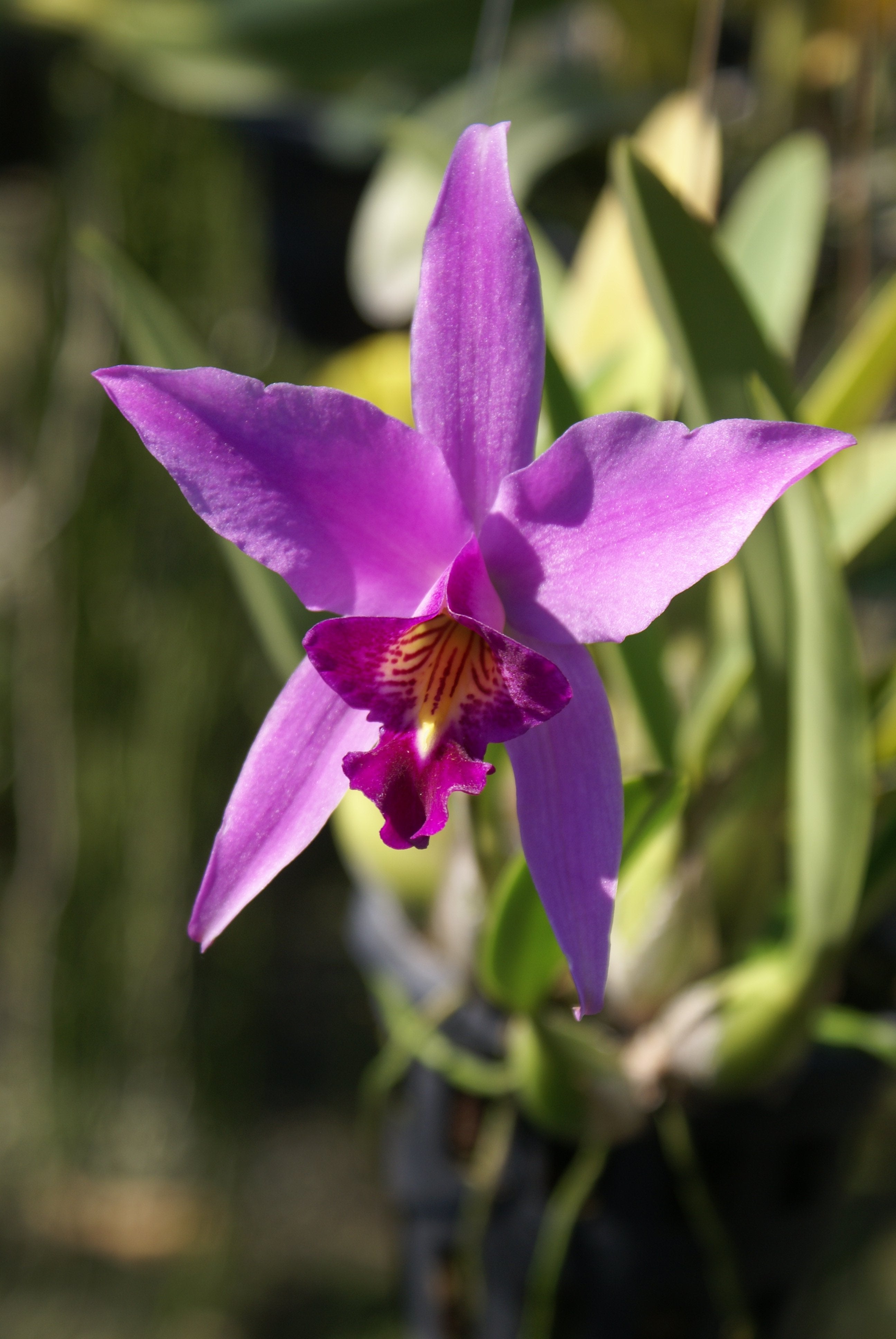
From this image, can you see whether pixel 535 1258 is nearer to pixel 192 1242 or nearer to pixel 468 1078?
pixel 468 1078

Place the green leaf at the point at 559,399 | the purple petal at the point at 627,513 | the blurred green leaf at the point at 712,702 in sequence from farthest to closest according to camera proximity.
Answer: the blurred green leaf at the point at 712,702 < the green leaf at the point at 559,399 < the purple petal at the point at 627,513

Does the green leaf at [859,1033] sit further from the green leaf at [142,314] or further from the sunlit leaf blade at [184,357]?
the green leaf at [142,314]

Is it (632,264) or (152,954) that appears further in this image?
(152,954)

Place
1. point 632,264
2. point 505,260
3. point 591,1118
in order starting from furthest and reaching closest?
point 632,264 → point 591,1118 → point 505,260

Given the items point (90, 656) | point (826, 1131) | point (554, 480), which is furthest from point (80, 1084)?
point (554, 480)

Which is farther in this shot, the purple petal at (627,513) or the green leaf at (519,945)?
the green leaf at (519,945)

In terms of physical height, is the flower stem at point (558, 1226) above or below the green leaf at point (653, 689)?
below

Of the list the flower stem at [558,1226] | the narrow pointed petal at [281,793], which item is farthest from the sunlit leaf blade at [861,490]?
the flower stem at [558,1226]
